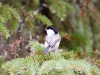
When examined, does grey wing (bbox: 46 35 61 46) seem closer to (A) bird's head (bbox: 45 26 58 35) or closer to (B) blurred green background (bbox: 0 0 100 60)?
(A) bird's head (bbox: 45 26 58 35)

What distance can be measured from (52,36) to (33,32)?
0.30 meters

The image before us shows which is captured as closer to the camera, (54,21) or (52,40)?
(52,40)

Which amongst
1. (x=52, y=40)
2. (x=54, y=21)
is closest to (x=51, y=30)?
(x=52, y=40)

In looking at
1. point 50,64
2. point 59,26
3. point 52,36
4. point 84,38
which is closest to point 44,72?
point 50,64

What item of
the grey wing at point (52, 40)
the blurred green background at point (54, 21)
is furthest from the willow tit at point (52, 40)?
the blurred green background at point (54, 21)

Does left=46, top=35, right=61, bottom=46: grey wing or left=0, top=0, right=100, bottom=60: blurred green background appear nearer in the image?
left=46, top=35, right=61, bottom=46: grey wing

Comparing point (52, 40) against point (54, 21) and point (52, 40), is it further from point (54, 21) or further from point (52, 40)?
point (54, 21)

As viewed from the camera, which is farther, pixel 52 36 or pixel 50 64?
pixel 52 36

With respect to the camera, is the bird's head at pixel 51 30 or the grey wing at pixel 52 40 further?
the bird's head at pixel 51 30

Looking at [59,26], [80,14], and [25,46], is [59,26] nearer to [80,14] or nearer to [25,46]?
[80,14]

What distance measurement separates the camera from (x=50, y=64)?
174 cm

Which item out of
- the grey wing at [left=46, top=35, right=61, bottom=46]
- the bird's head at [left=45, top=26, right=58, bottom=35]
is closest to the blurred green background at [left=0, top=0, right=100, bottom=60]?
the bird's head at [left=45, top=26, right=58, bottom=35]

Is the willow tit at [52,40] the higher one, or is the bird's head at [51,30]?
the bird's head at [51,30]

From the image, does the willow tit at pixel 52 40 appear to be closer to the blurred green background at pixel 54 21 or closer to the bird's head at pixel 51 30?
the bird's head at pixel 51 30
